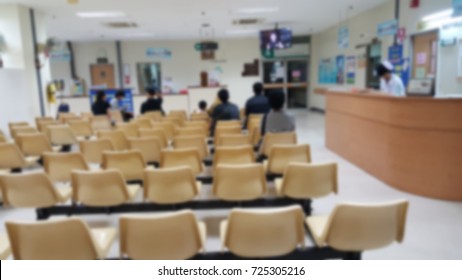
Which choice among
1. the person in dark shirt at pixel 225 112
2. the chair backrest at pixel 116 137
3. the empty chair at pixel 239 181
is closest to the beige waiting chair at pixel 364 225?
the empty chair at pixel 239 181

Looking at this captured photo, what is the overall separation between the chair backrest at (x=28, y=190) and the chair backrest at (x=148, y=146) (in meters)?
1.33

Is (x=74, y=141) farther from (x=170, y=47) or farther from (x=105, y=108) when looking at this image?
(x=170, y=47)

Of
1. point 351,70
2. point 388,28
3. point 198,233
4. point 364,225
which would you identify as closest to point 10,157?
point 198,233

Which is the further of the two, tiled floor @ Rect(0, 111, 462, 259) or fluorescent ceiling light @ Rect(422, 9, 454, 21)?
fluorescent ceiling light @ Rect(422, 9, 454, 21)

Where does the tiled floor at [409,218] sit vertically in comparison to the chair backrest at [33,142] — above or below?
below

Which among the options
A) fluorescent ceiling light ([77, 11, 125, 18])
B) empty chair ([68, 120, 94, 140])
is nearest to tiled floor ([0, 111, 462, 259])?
empty chair ([68, 120, 94, 140])

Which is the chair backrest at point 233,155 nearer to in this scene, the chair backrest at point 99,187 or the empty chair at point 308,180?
the empty chair at point 308,180

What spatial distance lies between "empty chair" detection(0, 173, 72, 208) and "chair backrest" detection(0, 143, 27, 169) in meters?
1.59

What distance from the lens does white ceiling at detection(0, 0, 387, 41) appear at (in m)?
7.88

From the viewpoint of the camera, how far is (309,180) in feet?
9.29

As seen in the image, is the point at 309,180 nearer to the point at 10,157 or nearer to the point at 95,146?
the point at 95,146

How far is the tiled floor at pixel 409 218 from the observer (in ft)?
9.11

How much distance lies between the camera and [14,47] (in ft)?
25.3

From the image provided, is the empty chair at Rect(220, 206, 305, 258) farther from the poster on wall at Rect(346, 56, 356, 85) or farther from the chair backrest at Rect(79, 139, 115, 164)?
the poster on wall at Rect(346, 56, 356, 85)
